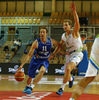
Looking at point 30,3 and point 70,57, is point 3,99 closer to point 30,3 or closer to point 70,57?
point 70,57

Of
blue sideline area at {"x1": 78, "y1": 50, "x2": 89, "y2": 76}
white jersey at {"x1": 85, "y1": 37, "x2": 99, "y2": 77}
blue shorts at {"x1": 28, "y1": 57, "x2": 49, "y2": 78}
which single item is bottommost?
blue sideline area at {"x1": 78, "y1": 50, "x2": 89, "y2": 76}

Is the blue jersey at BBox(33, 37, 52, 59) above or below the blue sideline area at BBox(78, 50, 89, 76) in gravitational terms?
above

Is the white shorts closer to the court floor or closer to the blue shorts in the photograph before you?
the blue shorts

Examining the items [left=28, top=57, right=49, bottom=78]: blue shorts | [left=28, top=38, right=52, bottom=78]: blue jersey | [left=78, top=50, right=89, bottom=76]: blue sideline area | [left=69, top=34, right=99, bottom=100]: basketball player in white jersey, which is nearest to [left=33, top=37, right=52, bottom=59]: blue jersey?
[left=28, top=38, right=52, bottom=78]: blue jersey

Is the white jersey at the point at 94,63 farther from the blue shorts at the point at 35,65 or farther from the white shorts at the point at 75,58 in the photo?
the blue shorts at the point at 35,65

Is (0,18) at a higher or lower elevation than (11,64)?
higher

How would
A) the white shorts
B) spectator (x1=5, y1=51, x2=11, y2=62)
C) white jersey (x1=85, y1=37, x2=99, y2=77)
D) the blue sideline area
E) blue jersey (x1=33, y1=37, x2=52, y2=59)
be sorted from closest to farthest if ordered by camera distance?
1. white jersey (x1=85, y1=37, x2=99, y2=77)
2. the white shorts
3. blue jersey (x1=33, y1=37, x2=52, y2=59)
4. the blue sideline area
5. spectator (x1=5, y1=51, x2=11, y2=62)

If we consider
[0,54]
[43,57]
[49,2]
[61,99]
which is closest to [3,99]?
[61,99]

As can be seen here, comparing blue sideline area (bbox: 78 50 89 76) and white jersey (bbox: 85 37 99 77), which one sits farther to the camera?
blue sideline area (bbox: 78 50 89 76)

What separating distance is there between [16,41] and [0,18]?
6289 mm

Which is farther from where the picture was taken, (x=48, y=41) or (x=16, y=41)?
(x=16, y=41)

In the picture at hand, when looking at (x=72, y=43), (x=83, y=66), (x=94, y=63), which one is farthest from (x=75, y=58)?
(x=83, y=66)

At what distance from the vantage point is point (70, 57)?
6.02 meters

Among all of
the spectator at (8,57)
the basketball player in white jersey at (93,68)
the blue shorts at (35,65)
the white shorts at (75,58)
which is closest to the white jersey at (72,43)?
the white shorts at (75,58)
